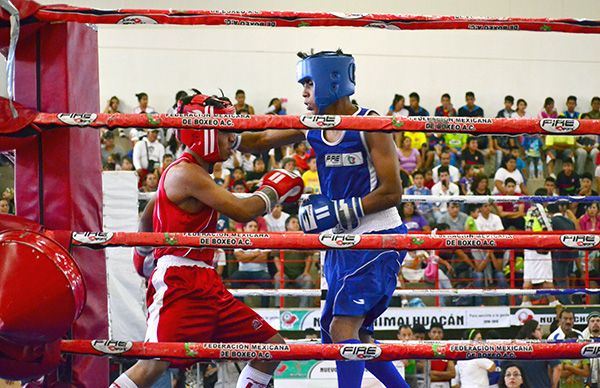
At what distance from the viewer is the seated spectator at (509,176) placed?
1125cm

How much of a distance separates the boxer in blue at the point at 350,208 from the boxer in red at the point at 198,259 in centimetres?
24

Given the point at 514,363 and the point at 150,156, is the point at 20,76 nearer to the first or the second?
the point at 514,363

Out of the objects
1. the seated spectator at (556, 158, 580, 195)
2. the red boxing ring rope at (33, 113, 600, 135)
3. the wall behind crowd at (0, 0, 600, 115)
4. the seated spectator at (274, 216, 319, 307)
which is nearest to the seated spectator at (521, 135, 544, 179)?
the seated spectator at (556, 158, 580, 195)

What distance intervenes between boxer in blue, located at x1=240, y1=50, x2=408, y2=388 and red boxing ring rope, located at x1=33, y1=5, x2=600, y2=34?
0.59m

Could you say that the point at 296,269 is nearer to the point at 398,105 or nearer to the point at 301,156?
the point at 301,156

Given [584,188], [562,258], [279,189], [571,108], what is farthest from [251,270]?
[571,108]

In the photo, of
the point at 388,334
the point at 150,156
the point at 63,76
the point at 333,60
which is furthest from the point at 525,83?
the point at 63,76

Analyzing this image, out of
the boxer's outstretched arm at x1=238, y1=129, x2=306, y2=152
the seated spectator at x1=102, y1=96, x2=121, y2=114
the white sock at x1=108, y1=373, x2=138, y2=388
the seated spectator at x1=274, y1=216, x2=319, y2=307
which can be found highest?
the seated spectator at x1=102, y1=96, x2=121, y2=114

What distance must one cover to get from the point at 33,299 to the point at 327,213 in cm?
123

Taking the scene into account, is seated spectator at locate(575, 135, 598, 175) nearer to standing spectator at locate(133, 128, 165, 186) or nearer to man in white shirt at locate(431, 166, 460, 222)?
man in white shirt at locate(431, 166, 460, 222)

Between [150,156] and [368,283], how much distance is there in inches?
316

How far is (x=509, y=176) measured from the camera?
11438mm

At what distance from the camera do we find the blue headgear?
3.41 meters

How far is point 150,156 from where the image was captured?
11.0m
